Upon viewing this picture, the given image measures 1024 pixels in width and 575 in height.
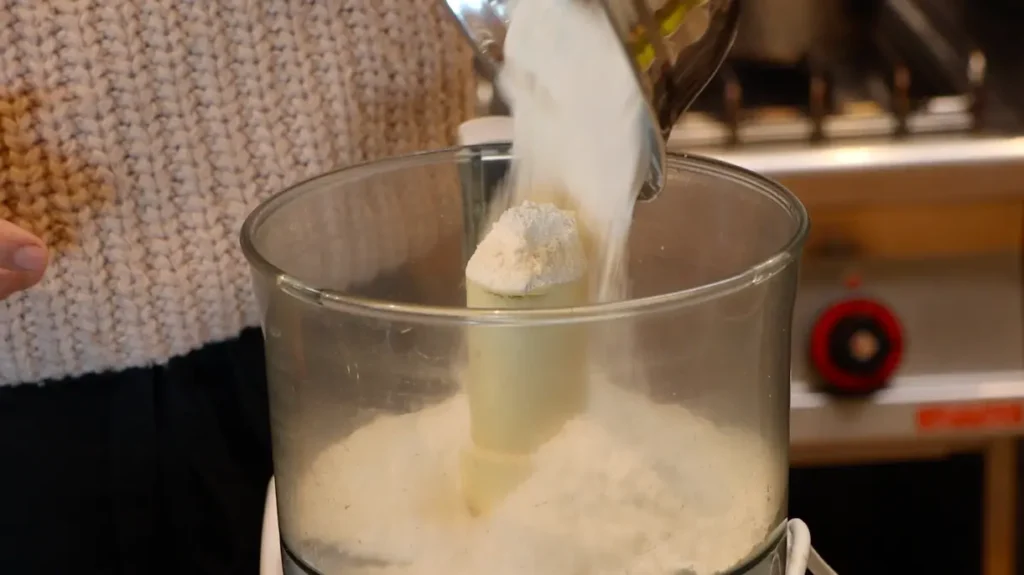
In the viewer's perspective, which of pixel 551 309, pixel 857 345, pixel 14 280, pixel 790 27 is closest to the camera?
pixel 551 309

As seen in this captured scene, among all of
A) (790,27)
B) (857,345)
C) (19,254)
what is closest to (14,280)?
(19,254)

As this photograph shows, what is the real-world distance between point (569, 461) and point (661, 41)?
0.12 metres

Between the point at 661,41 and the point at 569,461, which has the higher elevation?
the point at 661,41

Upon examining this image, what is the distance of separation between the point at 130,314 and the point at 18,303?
0.04 meters

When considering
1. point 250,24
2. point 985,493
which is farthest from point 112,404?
point 985,493

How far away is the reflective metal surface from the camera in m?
0.29

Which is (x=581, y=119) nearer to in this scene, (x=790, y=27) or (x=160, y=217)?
(x=160, y=217)

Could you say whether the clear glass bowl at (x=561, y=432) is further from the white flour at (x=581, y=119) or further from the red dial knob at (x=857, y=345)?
the red dial knob at (x=857, y=345)

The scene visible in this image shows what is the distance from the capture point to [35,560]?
0.50 metres

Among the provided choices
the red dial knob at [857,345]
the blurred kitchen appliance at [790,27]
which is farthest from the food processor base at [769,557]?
the blurred kitchen appliance at [790,27]

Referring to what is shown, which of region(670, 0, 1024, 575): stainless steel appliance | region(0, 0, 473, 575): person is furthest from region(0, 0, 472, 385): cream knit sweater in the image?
region(670, 0, 1024, 575): stainless steel appliance

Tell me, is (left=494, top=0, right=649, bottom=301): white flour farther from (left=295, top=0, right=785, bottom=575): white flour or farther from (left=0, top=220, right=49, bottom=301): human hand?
(left=0, top=220, right=49, bottom=301): human hand

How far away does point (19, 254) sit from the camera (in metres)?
0.36

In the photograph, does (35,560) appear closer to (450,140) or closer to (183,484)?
(183,484)
